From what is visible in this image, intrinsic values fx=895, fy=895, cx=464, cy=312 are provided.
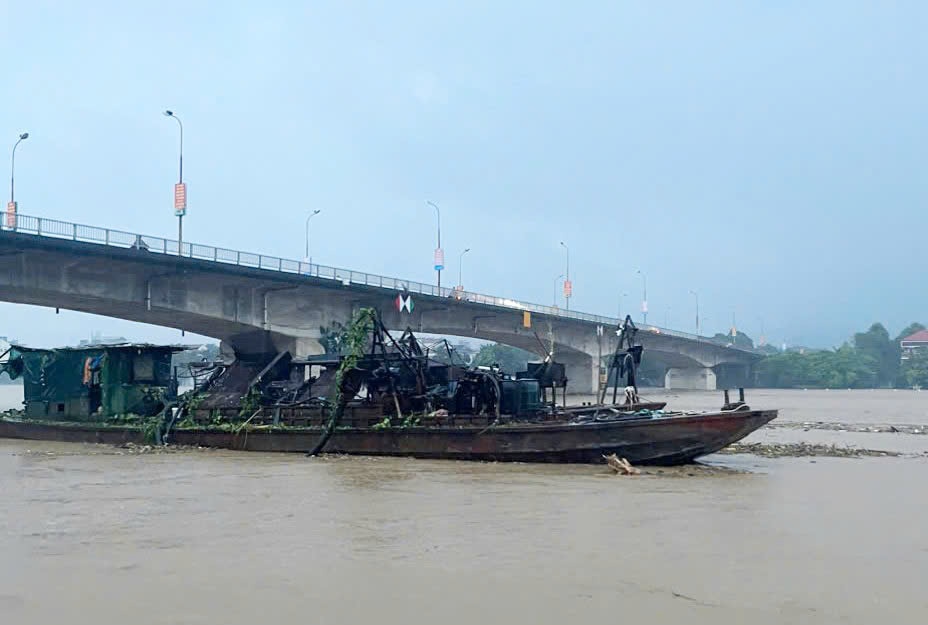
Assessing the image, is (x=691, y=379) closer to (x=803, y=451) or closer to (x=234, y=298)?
(x=234, y=298)

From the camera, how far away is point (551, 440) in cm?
1872

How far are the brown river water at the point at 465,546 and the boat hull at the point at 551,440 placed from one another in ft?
1.83

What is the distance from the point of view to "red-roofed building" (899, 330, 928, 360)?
122762 millimetres

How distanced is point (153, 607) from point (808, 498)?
10461 mm

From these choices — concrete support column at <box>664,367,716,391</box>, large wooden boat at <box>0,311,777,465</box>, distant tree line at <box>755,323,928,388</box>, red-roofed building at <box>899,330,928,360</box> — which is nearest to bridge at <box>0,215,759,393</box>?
large wooden boat at <box>0,311,777,465</box>

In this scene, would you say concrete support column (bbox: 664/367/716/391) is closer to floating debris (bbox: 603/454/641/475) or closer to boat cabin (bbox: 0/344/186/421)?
boat cabin (bbox: 0/344/186/421)

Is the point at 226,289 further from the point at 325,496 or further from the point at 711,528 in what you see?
the point at 711,528

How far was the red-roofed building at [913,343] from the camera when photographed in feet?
403

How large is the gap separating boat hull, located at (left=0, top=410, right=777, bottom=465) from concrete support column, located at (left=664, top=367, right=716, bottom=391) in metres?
77.2

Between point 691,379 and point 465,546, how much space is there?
296 feet

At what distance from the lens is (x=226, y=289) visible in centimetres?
4353

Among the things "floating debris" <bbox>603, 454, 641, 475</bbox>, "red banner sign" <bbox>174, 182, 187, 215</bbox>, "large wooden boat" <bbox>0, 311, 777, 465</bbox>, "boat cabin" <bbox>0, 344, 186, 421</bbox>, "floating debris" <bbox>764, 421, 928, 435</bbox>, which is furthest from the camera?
"red banner sign" <bbox>174, 182, 187, 215</bbox>

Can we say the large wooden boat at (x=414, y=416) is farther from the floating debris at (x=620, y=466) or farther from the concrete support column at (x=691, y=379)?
the concrete support column at (x=691, y=379)

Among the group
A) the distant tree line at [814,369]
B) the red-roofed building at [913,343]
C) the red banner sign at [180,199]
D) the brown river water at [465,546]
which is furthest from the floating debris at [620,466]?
the red-roofed building at [913,343]
